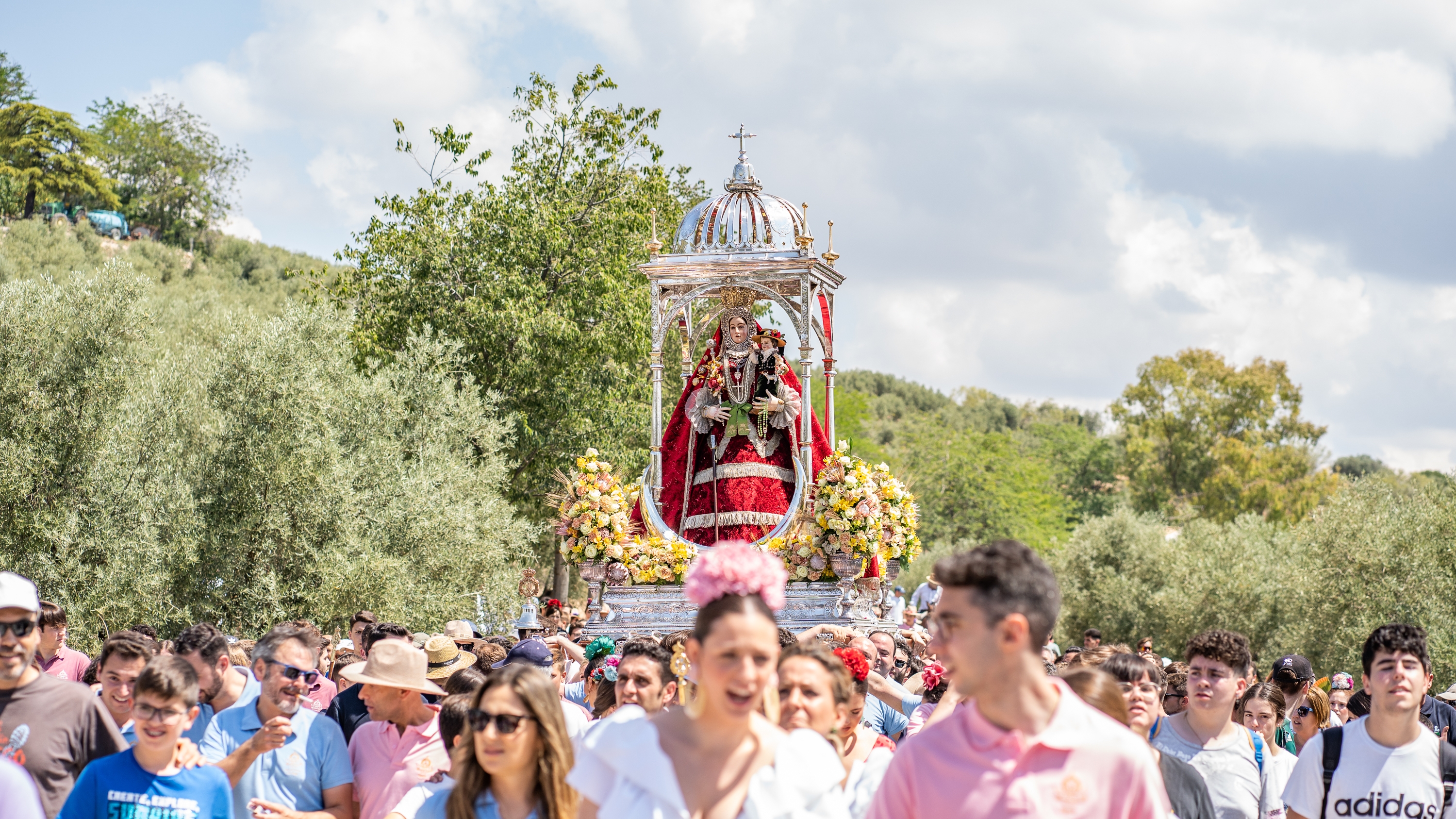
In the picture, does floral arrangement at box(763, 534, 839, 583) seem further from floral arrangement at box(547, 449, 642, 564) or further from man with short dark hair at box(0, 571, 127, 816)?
man with short dark hair at box(0, 571, 127, 816)

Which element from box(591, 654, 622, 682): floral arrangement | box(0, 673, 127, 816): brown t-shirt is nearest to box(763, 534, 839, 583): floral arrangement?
box(591, 654, 622, 682): floral arrangement

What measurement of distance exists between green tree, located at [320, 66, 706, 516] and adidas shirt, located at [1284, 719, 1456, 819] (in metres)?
19.4

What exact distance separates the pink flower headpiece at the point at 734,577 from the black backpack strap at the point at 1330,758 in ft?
9.13

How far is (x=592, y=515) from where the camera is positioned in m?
13.6

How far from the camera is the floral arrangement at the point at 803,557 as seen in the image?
13.3 meters

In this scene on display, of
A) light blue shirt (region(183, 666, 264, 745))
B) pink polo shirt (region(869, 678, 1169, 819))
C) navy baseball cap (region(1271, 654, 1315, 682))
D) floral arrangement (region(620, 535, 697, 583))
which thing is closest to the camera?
Result: pink polo shirt (region(869, 678, 1169, 819))

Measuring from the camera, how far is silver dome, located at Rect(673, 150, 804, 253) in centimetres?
1448

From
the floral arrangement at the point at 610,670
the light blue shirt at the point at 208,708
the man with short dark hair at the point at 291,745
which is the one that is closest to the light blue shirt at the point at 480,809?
the man with short dark hair at the point at 291,745

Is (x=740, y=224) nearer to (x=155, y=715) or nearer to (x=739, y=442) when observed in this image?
(x=739, y=442)

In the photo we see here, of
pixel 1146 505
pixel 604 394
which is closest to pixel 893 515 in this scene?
pixel 604 394

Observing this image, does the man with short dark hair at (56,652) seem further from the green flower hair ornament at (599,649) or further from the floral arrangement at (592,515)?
the floral arrangement at (592,515)

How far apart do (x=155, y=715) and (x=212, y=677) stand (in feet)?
5.33

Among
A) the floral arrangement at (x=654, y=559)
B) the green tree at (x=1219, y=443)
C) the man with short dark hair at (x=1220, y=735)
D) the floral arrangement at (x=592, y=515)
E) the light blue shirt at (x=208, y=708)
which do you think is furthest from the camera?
the green tree at (x=1219, y=443)

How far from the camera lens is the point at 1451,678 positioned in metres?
18.4
